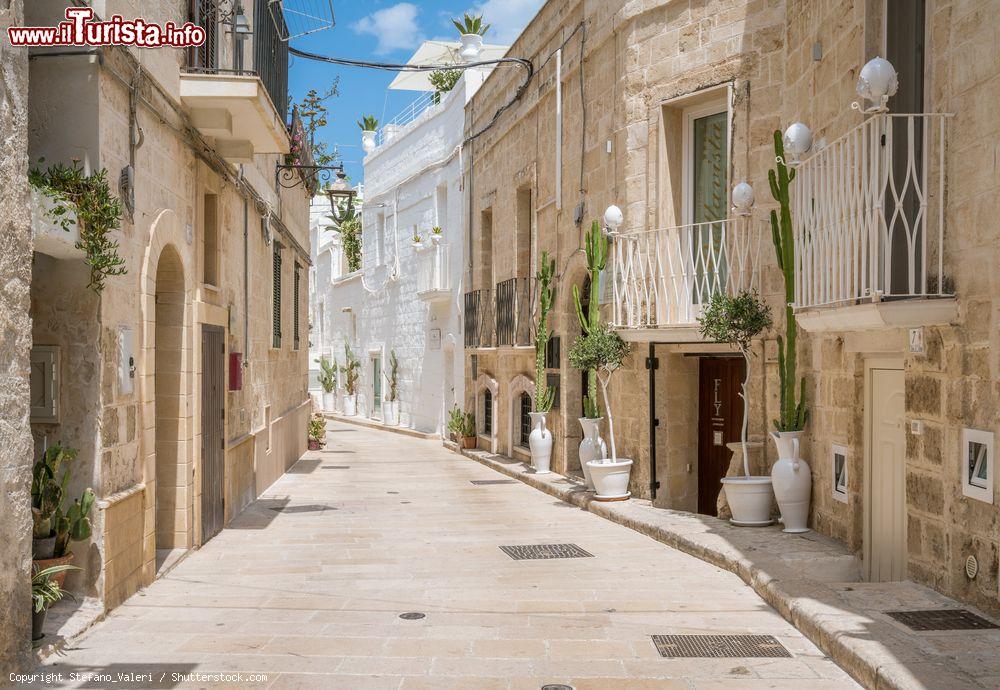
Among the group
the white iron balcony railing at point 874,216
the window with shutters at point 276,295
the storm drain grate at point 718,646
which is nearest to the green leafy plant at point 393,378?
the window with shutters at point 276,295

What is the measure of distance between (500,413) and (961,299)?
12039mm

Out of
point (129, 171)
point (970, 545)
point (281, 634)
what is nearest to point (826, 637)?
point (970, 545)

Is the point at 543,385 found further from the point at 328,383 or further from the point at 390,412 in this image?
the point at 328,383

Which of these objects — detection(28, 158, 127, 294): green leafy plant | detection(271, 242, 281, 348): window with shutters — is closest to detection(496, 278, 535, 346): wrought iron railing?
detection(271, 242, 281, 348): window with shutters

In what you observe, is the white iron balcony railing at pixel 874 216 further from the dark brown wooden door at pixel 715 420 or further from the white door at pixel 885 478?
the dark brown wooden door at pixel 715 420

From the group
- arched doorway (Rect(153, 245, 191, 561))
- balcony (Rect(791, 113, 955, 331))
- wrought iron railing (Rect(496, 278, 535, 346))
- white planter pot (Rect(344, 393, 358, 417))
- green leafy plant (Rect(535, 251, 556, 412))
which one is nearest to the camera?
balcony (Rect(791, 113, 955, 331))

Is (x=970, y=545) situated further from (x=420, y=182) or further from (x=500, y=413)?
(x=420, y=182)

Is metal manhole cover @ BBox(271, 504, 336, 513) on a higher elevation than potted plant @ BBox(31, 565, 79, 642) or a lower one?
lower

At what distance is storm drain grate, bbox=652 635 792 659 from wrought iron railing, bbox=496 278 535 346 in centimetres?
978

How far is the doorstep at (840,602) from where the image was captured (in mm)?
4363

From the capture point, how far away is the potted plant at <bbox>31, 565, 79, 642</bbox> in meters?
4.72

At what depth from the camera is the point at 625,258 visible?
10805 mm

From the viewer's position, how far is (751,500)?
8438 millimetres

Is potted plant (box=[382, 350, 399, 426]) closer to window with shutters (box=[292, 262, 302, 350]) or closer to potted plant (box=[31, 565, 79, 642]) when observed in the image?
window with shutters (box=[292, 262, 302, 350])
